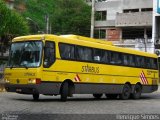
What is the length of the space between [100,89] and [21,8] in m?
75.0

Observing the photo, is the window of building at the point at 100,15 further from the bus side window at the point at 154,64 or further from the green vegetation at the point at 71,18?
the bus side window at the point at 154,64

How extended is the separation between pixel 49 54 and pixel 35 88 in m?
1.76

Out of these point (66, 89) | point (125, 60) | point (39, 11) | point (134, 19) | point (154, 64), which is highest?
point (39, 11)

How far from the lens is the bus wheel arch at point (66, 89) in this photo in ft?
75.4

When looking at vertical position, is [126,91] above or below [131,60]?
below

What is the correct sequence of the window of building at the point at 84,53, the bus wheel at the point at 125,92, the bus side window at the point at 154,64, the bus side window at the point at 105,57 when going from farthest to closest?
the bus side window at the point at 154,64 → the bus wheel at the point at 125,92 → the bus side window at the point at 105,57 → the window of building at the point at 84,53

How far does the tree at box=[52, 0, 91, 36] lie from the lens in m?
75.2

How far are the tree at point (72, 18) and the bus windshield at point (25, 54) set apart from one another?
2048 inches

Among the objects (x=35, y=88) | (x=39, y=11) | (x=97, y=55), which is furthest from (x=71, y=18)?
(x=35, y=88)

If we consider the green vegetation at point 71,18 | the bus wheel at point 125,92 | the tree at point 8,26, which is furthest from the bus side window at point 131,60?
the green vegetation at point 71,18

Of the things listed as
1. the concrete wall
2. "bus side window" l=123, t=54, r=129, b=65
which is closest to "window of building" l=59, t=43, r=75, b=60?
"bus side window" l=123, t=54, r=129, b=65

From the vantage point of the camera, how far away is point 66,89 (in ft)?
75.8

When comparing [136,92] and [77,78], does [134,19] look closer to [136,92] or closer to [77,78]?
[136,92]

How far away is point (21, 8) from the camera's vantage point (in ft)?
325
